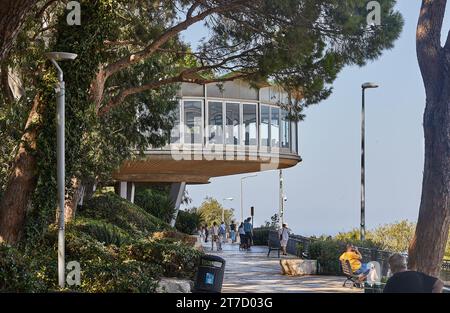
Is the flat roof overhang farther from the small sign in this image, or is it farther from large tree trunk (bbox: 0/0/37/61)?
large tree trunk (bbox: 0/0/37/61)

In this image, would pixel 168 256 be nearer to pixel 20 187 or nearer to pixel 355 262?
pixel 20 187

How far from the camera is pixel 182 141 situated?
41.0 meters

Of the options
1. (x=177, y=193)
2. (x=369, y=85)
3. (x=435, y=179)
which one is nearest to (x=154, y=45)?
(x=435, y=179)

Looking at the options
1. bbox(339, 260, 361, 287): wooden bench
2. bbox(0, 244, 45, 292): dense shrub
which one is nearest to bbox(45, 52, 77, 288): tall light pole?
bbox(0, 244, 45, 292): dense shrub

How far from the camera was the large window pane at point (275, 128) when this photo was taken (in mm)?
41750

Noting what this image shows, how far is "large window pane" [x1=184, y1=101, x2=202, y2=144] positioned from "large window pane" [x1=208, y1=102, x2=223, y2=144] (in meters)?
0.53

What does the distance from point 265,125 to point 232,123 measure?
184 centimetres

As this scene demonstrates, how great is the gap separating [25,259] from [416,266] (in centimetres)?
659

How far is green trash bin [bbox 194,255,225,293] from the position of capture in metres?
16.1

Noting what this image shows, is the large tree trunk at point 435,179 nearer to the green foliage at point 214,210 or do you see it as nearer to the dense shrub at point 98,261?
the dense shrub at point 98,261

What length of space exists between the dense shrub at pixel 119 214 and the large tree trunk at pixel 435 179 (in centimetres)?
1602

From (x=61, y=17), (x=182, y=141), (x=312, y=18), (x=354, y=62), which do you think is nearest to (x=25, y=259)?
(x=61, y=17)

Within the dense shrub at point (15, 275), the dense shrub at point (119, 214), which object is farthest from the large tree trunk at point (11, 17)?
the dense shrub at point (119, 214)
